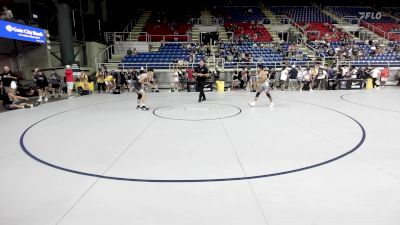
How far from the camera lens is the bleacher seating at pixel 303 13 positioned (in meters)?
30.6

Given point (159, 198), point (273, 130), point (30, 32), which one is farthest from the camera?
point (30, 32)

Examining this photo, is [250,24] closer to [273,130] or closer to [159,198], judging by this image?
[273,130]

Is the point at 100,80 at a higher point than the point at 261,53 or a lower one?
lower

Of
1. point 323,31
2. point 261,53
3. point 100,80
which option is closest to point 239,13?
point 323,31

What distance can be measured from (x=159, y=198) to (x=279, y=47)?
21797 millimetres

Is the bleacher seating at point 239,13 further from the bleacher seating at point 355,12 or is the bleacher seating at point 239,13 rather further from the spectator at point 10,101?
the spectator at point 10,101

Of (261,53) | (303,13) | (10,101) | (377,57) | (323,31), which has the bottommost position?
(10,101)

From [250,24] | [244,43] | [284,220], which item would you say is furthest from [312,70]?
[284,220]

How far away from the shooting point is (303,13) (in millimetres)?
31500

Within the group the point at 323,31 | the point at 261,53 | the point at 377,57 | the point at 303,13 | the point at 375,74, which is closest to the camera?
the point at 375,74

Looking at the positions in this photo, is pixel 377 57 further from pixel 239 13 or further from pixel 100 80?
pixel 100 80

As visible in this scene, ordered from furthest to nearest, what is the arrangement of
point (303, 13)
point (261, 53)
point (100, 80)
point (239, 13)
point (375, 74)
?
1. point (303, 13)
2. point (239, 13)
3. point (261, 53)
4. point (375, 74)
5. point (100, 80)

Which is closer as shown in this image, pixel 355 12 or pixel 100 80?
pixel 100 80

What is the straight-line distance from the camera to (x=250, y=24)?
94.4ft
